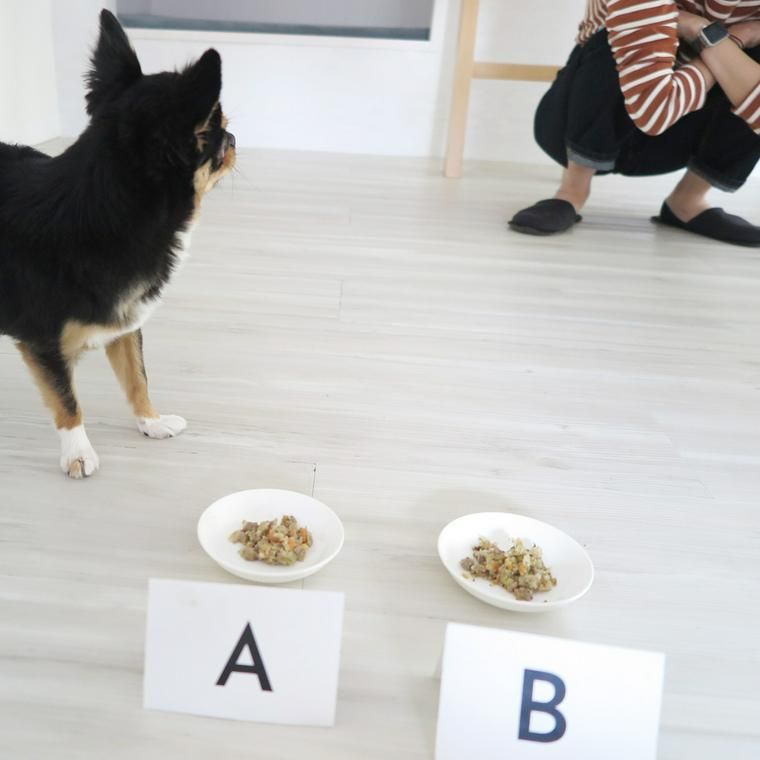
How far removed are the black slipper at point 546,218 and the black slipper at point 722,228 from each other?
1.31 ft

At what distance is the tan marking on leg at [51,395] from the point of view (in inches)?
34.7

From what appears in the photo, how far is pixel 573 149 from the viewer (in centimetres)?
211

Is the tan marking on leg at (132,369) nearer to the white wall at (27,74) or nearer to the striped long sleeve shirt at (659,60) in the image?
the striped long sleeve shirt at (659,60)

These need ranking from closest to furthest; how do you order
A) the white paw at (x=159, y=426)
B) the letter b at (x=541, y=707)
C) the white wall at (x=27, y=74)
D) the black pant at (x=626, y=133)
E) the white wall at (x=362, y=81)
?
the letter b at (x=541, y=707) → the white paw at (x=159, y=426) → the black pant at (x=626, y=133) → the white wall at (x=27, y=74) → the white wall at (x=362, y=81)

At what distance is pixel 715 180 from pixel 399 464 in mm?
1627

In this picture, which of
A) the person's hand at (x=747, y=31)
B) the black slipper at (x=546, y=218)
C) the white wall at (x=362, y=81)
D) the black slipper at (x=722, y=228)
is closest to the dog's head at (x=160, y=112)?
the black slipper at (x=546, y=218)

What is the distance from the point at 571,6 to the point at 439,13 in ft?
1.75

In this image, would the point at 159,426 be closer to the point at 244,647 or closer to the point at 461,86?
the point at 244,647

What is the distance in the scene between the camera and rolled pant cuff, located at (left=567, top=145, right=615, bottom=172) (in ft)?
6.84

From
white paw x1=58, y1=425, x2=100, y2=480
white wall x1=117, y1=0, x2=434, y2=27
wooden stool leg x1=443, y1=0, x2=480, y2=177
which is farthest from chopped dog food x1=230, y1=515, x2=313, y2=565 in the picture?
white wall x1=117, y1=0, x2=434, y2=27

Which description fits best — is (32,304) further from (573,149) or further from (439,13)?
(439,13)

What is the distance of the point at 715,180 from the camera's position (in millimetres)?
2111

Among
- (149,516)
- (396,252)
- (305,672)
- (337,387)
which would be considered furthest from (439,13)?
(305,672)

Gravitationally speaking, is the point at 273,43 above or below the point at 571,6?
below
